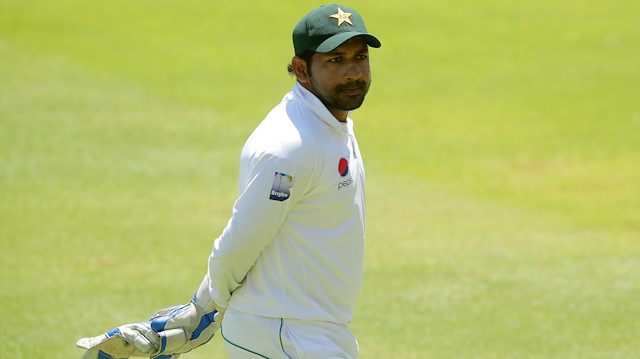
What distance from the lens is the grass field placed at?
327 inches

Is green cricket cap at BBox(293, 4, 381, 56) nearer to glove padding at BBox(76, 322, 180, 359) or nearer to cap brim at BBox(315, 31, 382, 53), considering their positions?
cap brim at BBox(315, 31, 382, 53)

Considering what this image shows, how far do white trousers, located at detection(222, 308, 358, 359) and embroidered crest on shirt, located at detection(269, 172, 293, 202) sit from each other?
580mm

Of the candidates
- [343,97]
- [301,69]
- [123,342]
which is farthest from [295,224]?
[123,342]

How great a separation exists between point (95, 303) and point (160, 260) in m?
1.38

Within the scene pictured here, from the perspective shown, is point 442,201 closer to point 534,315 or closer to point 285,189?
point 534,315

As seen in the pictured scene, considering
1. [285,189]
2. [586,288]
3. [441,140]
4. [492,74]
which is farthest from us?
[492,74]

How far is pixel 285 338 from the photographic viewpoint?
398 cm

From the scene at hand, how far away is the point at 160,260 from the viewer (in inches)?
385

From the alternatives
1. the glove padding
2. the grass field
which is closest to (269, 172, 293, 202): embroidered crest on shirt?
the glove padding

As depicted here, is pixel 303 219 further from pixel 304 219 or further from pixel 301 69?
pixel 301 69

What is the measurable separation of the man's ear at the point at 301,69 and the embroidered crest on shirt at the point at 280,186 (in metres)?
0.57

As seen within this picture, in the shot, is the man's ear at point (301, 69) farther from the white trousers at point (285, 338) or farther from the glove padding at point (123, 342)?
the glove padding at point (123, 342)

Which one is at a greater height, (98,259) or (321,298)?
A: (321,298)

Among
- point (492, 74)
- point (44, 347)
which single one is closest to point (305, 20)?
point (44, 347)
